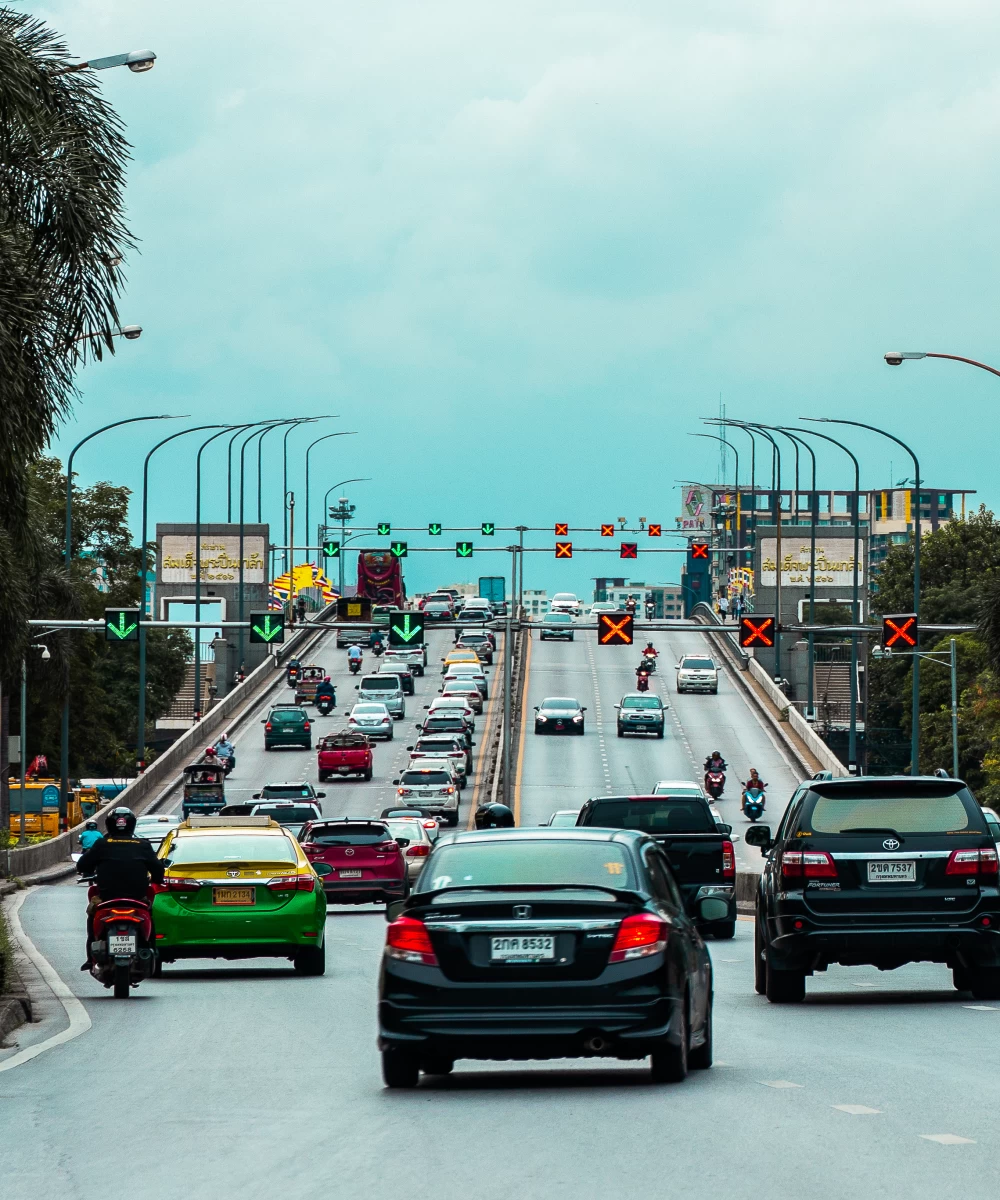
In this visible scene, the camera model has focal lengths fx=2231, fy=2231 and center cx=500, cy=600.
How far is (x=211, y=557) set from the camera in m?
116

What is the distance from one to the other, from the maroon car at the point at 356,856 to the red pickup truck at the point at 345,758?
122ft

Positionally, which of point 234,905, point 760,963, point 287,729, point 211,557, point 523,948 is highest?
point 211,557

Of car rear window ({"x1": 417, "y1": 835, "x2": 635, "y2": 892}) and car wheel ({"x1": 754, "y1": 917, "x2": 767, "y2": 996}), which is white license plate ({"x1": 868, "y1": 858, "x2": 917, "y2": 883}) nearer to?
car wheel ({"x1": 754, "y1": 917, "x2": 767, "y2": 996})

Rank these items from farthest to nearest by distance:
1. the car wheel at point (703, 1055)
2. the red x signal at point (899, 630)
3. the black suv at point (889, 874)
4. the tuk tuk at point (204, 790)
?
the tuk tuk at point (204, 790) < the red x signal at point (899, 630) < the black suv at point (889, 874) < the car wheel at point (703, 1055)

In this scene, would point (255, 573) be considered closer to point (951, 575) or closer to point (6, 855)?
point (951, 575)

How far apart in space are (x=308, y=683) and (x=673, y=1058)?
285 ft

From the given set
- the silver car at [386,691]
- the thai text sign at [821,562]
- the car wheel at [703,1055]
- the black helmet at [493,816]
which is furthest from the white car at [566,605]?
the car wheel at [703,1055]

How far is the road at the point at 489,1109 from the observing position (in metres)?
8.85

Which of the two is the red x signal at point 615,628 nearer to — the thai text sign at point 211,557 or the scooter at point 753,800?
the scooter at point 753,800

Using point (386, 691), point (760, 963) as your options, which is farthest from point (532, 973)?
point (386, 691)

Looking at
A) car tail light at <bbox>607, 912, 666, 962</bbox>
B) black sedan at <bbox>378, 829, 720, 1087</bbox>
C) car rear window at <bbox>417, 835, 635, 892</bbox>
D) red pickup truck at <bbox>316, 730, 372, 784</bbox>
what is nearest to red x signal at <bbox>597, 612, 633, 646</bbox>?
red pickup truck at <bbox>316, 730, 372, 784</bbox>

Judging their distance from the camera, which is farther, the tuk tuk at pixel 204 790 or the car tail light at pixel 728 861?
the tuk tuk at pixel 204 790

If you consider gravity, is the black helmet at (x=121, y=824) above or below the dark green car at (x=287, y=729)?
above

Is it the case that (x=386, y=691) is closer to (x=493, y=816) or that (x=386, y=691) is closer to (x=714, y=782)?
(x=714, y=782)
